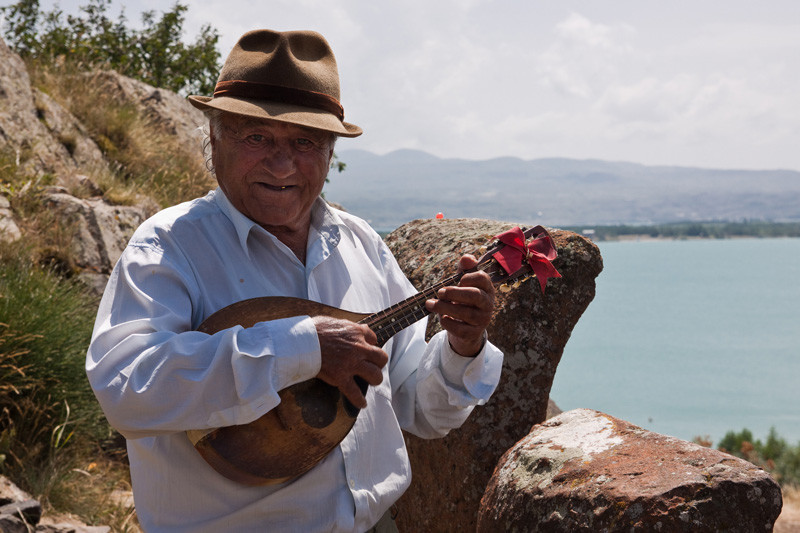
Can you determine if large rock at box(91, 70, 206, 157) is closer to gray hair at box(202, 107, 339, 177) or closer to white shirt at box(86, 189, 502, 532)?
gray hair at box(202, 107, 339, 177)

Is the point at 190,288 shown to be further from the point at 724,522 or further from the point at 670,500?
the point at 724,522

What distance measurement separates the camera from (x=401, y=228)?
487 cm

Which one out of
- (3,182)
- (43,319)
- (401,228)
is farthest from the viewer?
(3,182)

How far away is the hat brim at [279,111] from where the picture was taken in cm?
246

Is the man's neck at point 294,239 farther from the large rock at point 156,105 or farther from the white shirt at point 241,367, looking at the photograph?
the large rock at point 156,105

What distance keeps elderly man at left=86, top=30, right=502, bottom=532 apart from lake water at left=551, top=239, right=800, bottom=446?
3023cm

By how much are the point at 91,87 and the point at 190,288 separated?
32.8 feet

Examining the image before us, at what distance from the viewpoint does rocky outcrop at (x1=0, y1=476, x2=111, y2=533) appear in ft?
13.3

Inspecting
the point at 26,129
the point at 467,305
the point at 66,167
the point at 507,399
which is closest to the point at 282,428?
the point at 467,305

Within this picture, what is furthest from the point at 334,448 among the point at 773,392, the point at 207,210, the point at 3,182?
the point at 773,392

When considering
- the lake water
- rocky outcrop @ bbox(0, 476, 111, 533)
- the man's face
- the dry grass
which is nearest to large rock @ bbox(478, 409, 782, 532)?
the man's face

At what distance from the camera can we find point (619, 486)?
8.87ft

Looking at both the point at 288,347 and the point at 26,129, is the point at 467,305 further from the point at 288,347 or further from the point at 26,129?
the point at 26,129

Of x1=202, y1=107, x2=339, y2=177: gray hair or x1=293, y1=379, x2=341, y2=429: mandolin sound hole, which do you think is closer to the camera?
x1=293, y1=379, x2=341, y2=429: mandolin sound hole
